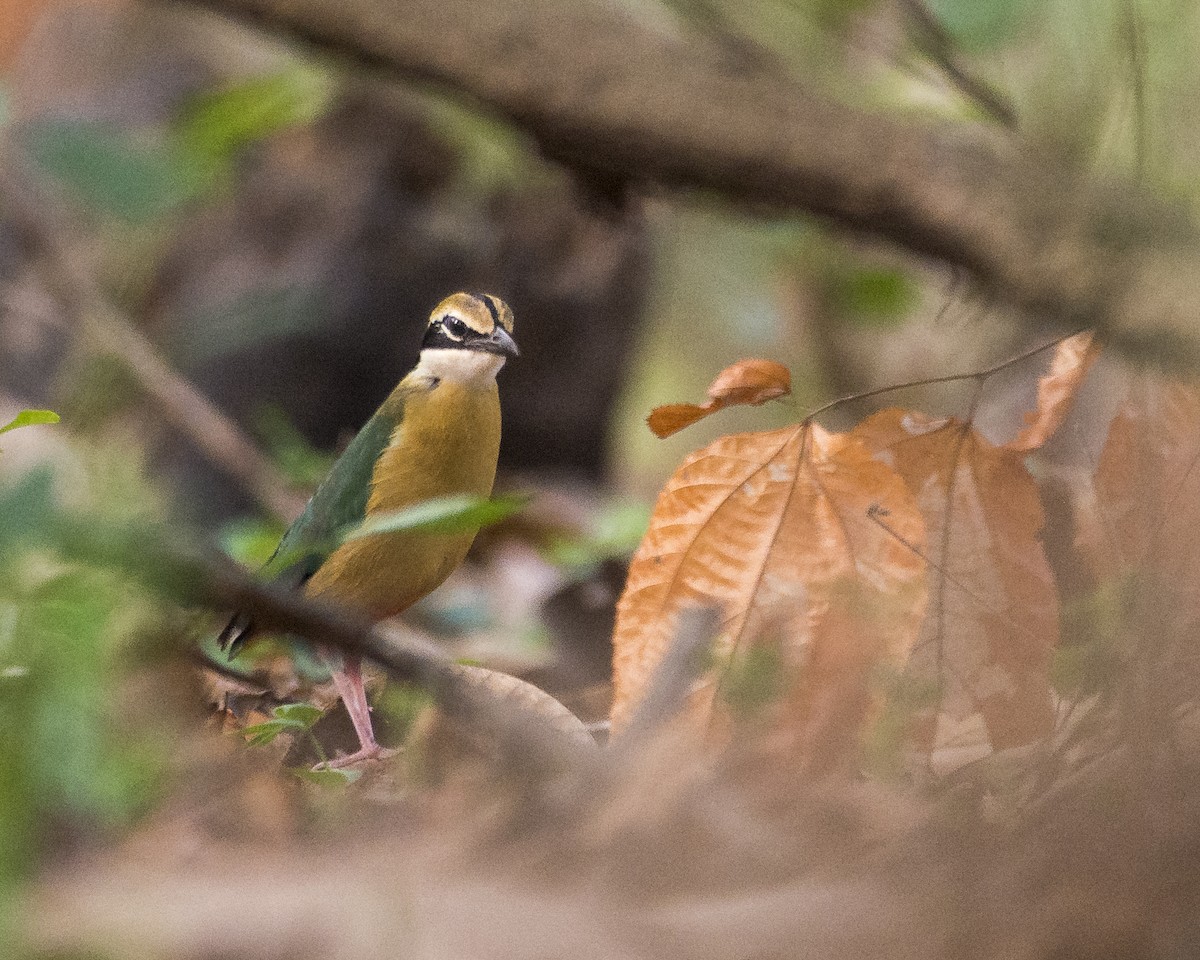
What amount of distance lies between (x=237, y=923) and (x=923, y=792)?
53 centimetres

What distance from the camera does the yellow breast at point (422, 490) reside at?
64.9 inches

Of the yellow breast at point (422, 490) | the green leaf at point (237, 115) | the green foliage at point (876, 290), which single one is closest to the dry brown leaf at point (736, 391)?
the yellow breast at point (422, 490)

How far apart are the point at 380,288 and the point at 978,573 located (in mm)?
2893

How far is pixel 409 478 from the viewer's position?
1.70 metres

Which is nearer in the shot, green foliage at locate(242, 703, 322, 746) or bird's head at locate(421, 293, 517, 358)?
green foliage at locate(242, 703, 322, 746)

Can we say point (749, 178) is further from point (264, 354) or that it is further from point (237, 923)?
point (264, 354)

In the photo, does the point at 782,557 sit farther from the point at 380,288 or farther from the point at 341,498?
the point at 380,288

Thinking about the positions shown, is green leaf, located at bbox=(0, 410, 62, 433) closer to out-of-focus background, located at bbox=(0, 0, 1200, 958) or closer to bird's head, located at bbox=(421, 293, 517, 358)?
out-of-focus background, located at bbox=(0, 0, 1200, 958)

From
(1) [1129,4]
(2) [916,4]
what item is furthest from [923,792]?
(2) [916,4]

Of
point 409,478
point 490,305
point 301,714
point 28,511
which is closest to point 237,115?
point 490,305

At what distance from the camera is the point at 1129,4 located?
2.06 meters

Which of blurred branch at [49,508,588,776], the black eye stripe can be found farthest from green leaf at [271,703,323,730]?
blurred branch at [49,508,588,776]

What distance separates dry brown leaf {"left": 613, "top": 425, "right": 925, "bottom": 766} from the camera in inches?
61.4

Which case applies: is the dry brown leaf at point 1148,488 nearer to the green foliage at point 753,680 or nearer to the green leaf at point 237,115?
the green foliage at point 753,680
